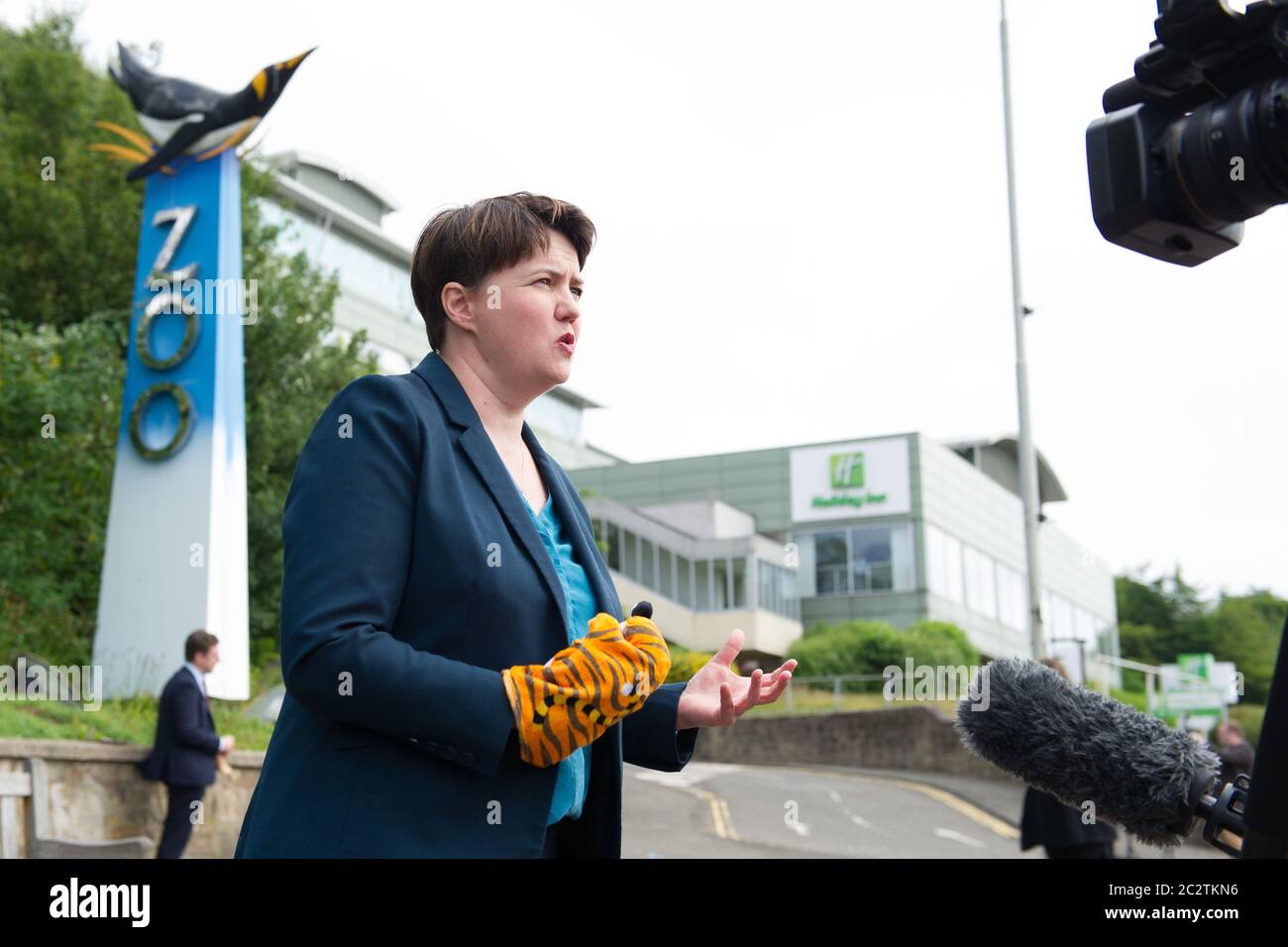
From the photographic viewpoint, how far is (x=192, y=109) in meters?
14.9

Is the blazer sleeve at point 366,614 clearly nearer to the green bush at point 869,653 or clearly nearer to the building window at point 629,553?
the green bush at point 869,653

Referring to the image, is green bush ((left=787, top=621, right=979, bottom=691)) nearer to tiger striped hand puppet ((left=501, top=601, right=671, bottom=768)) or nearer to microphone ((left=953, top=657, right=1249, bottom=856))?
microphone ((left=953, top=657, right=1249, bottom=856))

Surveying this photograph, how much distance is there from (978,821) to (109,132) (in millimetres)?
18072

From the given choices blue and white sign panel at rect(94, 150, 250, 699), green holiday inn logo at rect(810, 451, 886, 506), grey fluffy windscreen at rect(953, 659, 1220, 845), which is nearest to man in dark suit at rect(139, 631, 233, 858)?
blue and white sign panel at rect(94, 150, 250, 699)

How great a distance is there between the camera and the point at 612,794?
7.44ft

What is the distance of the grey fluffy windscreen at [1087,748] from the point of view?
1899 mm

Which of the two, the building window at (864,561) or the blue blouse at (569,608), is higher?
the building window at (864,561)

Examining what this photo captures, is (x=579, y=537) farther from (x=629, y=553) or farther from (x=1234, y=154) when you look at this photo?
(x=629, y=553)

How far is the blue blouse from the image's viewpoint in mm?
2193

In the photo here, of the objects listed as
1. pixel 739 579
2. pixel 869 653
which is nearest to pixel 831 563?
pixel 739 579

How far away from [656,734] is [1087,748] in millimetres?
808

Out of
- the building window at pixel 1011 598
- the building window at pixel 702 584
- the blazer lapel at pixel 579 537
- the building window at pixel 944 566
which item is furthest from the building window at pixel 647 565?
the blazer lapel at pixel 579 537

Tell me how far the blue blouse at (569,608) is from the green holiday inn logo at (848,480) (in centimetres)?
4204
